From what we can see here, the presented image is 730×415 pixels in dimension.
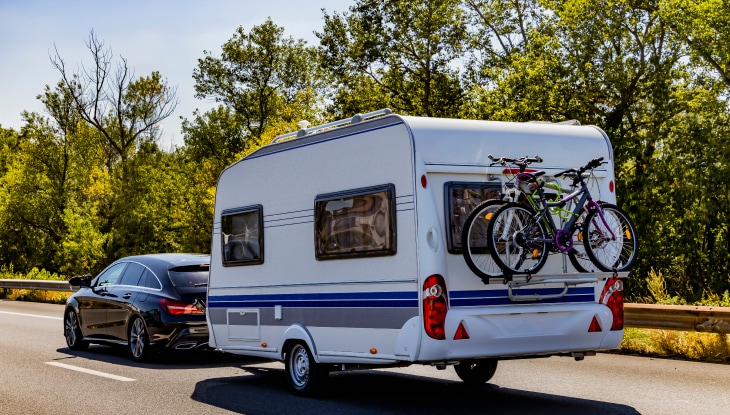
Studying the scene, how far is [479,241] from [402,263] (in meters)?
0.70

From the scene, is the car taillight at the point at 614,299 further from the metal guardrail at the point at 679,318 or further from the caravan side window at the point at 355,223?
the metal guardrail at the point at 679,318

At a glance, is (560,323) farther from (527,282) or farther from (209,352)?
(209,352)

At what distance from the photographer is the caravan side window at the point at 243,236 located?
10.6 meters

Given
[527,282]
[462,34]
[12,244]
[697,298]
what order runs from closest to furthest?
[527,282], [697,298], [462,34], [12,244]

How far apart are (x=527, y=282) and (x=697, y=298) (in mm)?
17609

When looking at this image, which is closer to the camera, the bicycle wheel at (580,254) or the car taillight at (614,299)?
the bicycle wheel at (580,254)

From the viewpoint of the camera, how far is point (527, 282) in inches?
328

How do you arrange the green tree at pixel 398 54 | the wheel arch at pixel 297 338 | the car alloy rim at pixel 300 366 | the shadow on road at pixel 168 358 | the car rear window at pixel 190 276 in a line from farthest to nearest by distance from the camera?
the green tree at pixel 398 54 < the car rear window at pixel 190 276 < the shadow on road at pixel 168 358 < the car alloy rim at pixel 300 366 < the wheel arch at pixel 297 338

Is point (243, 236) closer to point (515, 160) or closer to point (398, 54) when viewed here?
point (515, 160)

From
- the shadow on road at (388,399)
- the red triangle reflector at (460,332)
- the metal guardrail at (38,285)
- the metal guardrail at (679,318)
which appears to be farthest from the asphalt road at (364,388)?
the metal guardrail at (38,285)

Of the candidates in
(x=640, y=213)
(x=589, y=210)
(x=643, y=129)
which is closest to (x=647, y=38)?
(x=643, y=129)

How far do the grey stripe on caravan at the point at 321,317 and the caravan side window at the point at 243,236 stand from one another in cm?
58

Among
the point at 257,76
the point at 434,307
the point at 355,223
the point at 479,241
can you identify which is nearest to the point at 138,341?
the point at 355,223

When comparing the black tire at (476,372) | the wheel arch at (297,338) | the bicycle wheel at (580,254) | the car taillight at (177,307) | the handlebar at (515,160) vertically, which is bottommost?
the black tire at (476,372)
